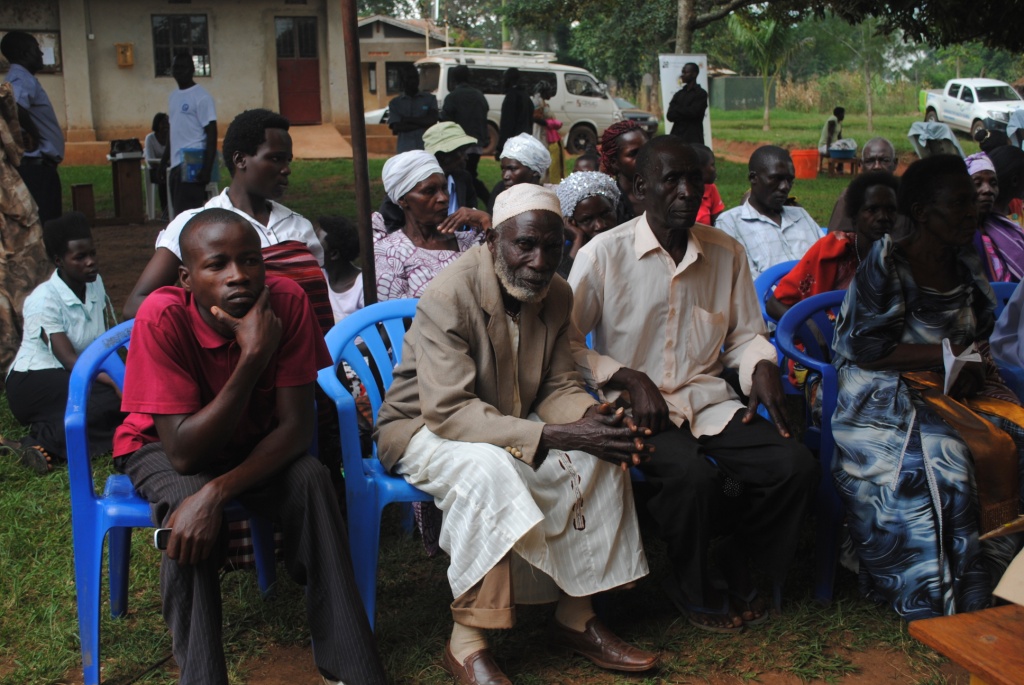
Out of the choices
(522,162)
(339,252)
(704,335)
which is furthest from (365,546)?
(522,162)

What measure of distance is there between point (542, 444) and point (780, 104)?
38769 mm

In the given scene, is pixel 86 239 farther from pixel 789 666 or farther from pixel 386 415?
pixel 789 666

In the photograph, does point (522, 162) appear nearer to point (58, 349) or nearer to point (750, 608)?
point (58, 349)

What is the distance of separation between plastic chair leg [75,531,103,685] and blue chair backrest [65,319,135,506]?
5.9 inches

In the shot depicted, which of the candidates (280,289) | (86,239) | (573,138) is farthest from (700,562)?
(573,138)

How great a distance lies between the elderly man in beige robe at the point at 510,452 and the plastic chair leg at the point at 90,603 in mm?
926

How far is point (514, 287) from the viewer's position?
10.5 ft

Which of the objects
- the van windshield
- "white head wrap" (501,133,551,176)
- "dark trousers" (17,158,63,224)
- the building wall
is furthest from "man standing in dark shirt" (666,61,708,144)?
the van windshield

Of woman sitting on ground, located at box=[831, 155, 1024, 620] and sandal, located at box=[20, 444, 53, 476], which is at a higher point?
woman sitting on ground, located at box=[831, 155, 1024, 620]

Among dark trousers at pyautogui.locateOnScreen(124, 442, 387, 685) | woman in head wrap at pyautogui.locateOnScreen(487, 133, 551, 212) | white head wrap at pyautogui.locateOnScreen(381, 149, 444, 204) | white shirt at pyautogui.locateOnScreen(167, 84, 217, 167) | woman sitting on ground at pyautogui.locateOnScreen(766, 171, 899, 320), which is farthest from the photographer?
white shirt at pyautogui.locateOnScreen(167, 84, 217, 167)

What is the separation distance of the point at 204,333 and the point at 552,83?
1966cm

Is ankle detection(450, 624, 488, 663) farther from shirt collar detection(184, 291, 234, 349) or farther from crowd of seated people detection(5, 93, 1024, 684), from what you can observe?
shirt collar detection(184, 291, 234, 349)

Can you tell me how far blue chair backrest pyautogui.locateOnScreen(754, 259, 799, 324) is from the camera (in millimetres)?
4504

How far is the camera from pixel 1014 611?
2.39m
